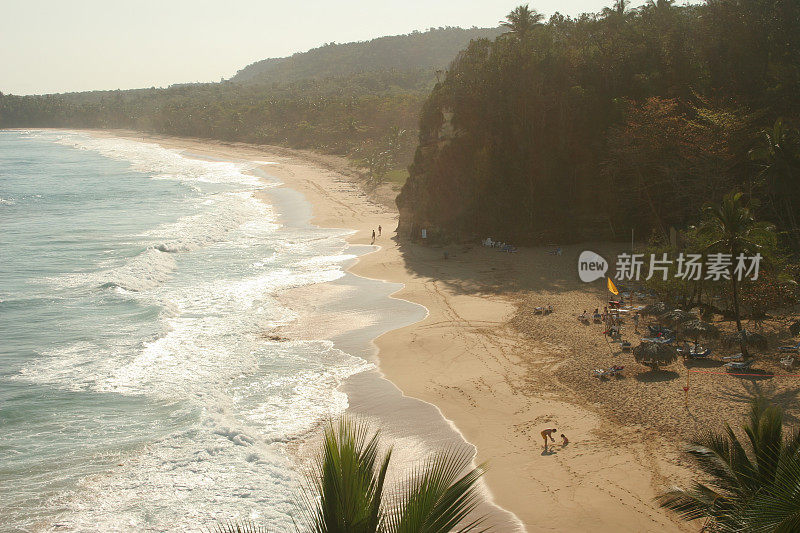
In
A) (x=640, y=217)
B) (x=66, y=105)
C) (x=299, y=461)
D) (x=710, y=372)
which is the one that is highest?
(x=66, y=105)

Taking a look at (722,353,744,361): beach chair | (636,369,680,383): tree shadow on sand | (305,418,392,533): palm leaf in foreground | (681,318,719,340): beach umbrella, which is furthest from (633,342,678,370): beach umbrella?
(305,418,392,533): palm leaf in foreground

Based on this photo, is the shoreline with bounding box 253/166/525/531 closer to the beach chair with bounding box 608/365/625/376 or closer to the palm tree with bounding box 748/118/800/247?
the beach chair with bounding box 608/365/625/376

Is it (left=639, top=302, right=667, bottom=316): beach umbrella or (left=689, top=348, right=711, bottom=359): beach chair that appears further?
(left=639, top=302, right=667, bottom=316): beach umbrella

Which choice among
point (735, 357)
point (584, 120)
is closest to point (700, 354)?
point (735, 357)

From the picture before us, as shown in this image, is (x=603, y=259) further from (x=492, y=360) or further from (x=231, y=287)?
(x=231, y=287)

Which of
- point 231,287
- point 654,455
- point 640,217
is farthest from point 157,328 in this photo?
point 640,217

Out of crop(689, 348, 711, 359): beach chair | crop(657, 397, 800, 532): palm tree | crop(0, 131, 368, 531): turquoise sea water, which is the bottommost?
crop(0, 131, 368, 531): turquoise sea water
